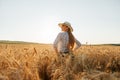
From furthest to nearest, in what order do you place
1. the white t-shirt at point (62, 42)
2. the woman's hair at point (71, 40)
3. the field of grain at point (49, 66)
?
the woman's hair at point (71, 40) < the white t-shirt at point (62, 42) < the field of grain at point (49, 66)

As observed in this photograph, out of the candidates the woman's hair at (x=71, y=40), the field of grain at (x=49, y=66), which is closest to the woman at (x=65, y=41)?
the woman's hair at (x=71, y=40)

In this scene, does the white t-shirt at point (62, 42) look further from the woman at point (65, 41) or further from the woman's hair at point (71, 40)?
the woman's hair at point (71, 40)

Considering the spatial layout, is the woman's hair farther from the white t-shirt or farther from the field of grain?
the field of grain

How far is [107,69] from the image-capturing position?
573 cm

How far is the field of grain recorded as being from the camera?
118 inches

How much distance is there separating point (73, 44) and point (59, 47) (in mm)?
453

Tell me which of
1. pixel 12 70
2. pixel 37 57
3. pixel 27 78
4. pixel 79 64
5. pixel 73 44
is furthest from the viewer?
pixel 73 44

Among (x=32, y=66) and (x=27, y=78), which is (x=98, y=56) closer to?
(x=32, y=66)

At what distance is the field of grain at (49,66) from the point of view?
299 centimetres

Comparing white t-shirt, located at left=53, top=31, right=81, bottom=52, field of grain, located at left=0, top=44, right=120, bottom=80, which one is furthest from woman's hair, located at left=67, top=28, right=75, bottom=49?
field of grain, located at left=0, top=44, right=120, bottom=80

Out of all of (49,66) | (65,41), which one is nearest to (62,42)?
(65,41)

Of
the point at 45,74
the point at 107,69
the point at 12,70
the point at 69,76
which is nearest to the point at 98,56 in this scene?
the point at 107,69

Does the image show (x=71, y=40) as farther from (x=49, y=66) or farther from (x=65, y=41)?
(x=49, y=66)

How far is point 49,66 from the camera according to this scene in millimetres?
4504
